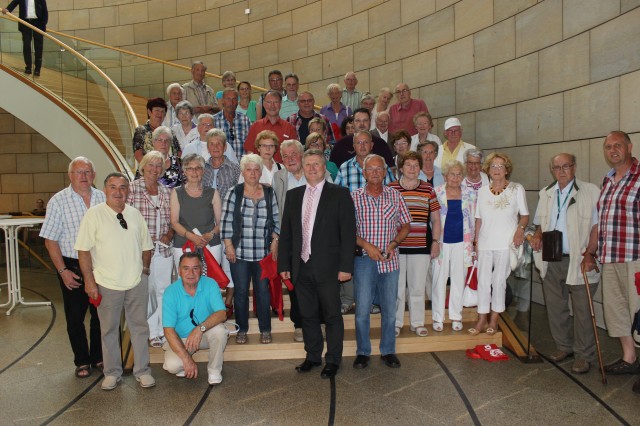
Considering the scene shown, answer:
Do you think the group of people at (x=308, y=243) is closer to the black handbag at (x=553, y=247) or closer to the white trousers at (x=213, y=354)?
the white trousers at (x=213, y=354)

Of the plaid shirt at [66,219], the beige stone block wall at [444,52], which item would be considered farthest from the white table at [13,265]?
the beige stone block wall at [444,52]

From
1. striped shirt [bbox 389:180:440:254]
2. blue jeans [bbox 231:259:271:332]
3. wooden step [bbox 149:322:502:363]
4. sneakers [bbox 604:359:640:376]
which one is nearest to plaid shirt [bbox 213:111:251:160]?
blue jeans [bbox 231:259:271:332]

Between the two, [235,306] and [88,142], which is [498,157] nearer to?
[235,306]

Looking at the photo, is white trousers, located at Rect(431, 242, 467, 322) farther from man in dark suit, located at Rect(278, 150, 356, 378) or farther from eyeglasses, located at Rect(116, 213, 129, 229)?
eyeglasses, located at Rect(116, 213, 129, 229)

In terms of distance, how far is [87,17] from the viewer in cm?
1473

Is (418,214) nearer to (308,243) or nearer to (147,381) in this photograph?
(308,243)

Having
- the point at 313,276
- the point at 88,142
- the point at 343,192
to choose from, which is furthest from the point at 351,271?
the point at 88,142

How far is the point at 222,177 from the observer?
5523 millimetres

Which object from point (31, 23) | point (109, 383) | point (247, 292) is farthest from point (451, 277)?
point (31, 23)

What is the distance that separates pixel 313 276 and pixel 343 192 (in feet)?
2.38

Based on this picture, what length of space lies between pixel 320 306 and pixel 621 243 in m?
2.46

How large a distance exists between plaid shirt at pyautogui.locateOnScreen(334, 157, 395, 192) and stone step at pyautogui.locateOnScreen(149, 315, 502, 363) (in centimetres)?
143

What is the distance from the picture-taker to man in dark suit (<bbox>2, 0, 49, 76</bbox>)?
9328 millimetres

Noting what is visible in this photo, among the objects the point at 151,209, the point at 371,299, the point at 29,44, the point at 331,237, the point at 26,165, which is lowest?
the point at 371,299
